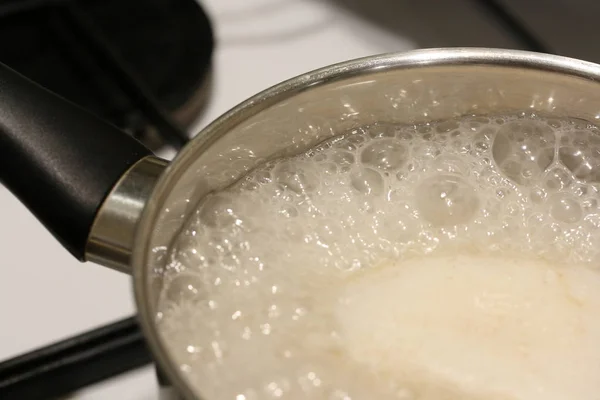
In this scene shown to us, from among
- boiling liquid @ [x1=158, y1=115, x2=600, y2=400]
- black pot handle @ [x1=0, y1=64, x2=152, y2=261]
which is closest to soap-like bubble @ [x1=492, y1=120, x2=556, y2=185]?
boiling liquid @ [x1=158, y1=115, x2=600, y2=400]

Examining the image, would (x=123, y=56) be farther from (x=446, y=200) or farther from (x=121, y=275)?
(x=446, y=200)

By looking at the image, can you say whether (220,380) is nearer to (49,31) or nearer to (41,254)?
(41,254)

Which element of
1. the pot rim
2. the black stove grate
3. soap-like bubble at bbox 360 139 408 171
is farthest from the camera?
the black stove grate

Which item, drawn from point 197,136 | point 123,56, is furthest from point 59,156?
point 123,56

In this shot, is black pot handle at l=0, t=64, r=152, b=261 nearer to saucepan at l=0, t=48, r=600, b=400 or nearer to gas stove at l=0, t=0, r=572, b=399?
saucepan at l=0, t=48, r=600, b=400

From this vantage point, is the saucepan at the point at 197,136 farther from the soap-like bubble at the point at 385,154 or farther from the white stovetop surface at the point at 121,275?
the white stovetop surface at the point at 121,275

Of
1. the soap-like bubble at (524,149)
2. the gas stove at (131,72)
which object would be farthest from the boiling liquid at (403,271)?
the gas stove at (131,72)

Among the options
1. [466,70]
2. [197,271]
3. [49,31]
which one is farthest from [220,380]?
[49,31]
